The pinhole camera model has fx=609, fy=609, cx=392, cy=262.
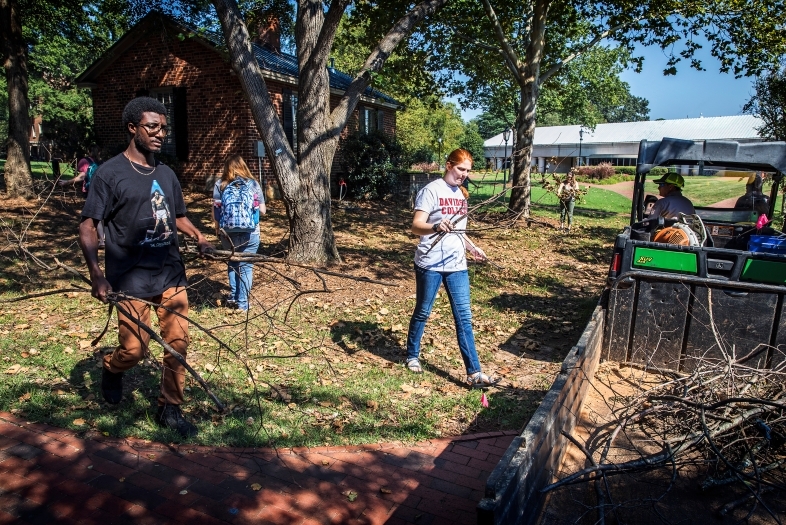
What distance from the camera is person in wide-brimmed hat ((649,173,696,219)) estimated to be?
6.80 metres

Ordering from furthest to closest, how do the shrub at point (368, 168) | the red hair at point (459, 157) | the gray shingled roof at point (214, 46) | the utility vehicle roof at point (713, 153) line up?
1. the shrub at point (368, 168)
2. the gray shingled roof at point (214, 46)
3. the utility vehicle roof at point (713, 153)
4. the red hair at point (459, 157)

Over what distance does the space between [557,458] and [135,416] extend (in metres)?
3.05

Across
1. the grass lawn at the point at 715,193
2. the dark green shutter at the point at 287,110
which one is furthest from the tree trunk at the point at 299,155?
the dark green shutter at the point at 287,110

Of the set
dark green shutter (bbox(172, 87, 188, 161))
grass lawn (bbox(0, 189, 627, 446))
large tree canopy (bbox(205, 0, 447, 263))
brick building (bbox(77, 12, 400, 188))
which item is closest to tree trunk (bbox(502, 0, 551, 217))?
grass lawn (bbox(0, 189, 627, 446))

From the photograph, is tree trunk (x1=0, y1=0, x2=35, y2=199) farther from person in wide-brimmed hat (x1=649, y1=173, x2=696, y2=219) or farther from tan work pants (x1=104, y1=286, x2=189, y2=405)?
person in wide-brimmed hat (x1=649, y1=173, x2=696, y2=219)

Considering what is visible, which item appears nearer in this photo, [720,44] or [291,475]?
[291,475]

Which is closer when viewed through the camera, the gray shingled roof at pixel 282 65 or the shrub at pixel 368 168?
the gray shingled roof at pixel 282 65

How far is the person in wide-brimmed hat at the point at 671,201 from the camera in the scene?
680cm

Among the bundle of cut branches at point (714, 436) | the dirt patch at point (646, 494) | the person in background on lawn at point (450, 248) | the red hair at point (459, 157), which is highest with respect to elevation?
the red hair at point (459, 157)

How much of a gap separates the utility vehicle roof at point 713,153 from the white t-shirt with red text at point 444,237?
8.34 feet

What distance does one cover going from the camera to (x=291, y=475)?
3748 mm

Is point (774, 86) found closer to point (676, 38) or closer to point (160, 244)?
point (676, 38)

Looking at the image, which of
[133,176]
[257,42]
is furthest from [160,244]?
[257,42]

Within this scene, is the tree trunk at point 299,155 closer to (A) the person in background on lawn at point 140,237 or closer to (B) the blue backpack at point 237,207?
(B) the blue backpack at point 237,207
